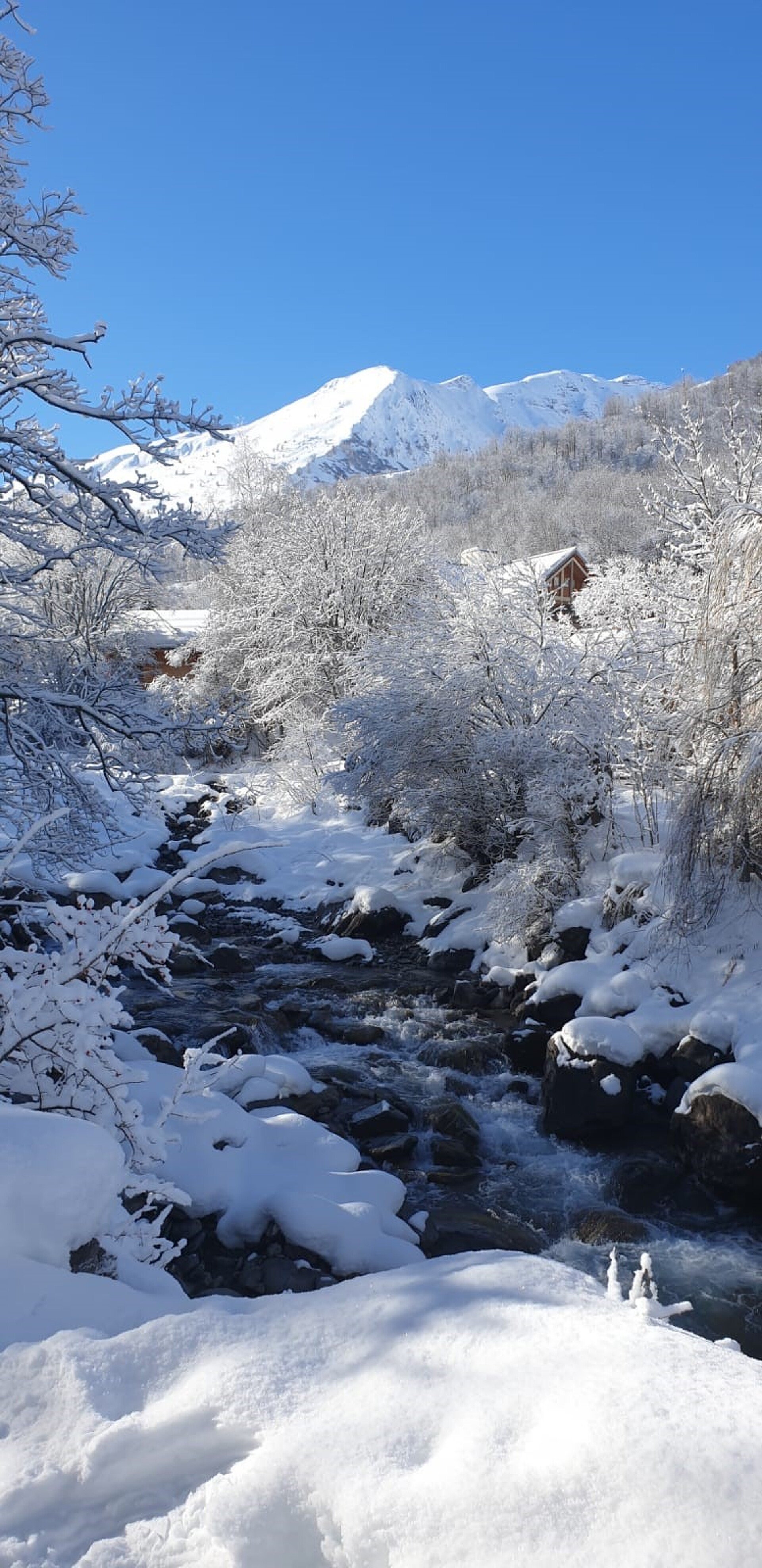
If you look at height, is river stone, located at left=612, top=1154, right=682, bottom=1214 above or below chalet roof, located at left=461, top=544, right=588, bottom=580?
below

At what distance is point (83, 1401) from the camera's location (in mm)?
2342

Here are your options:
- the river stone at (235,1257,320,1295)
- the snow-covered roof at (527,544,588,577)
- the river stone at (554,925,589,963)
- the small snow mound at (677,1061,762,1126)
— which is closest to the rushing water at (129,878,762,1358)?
the small snow mound at (677,1061,762,1126)

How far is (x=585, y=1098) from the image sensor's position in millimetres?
8812

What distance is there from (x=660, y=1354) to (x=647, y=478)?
92.6 m

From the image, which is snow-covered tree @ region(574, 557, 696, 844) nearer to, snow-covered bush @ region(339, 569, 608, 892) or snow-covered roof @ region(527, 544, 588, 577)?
snow-covered bush @ region(339, 569, 608, 892)

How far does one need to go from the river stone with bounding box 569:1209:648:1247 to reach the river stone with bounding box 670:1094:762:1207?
0.84 metres

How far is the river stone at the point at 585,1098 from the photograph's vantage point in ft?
28.6

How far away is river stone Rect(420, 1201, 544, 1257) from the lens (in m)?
6.44

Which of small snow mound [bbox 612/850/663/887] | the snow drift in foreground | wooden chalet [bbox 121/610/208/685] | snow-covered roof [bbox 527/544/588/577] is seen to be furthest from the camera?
snow-covered roof [bbox 527/544/588/577]

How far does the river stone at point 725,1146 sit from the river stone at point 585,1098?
808 mm

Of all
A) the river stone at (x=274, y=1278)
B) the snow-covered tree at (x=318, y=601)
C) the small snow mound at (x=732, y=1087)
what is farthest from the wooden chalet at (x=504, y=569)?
the river stone at (x=274, y=1278)

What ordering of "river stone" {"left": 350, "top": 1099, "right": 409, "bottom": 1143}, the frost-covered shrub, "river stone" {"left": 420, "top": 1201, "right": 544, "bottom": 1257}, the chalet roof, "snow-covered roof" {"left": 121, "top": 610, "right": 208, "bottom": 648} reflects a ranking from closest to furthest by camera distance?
1. the frost-covered shrub
2. "river stone" {"left": 420, "top": 1201, "right": 544, "bottom": 1257}
3. "river stone" {"left": 350, "top": 1099, "right": 409, "bottom": 1143}
4. the chalet roof
5. "snow-covered roof" {"left": 121, "top": 610, "right": 208, "bottom": 648}

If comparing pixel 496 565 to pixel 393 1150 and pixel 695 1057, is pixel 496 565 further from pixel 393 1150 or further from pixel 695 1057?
pixel 393 1150

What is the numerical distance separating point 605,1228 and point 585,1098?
1680 millimetres
